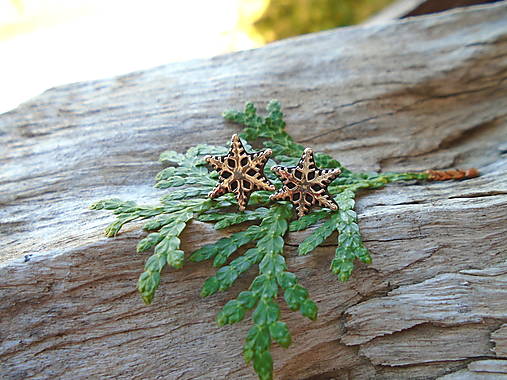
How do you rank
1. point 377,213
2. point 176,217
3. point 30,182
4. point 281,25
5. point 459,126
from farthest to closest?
point 281,25 → point 459,126 → point 30,182 → point 377,213 → point 176,217

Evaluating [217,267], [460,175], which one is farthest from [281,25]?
[217,267]

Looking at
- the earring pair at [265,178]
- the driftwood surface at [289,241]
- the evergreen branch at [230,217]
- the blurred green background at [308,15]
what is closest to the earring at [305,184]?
the earring pair at [265,178]

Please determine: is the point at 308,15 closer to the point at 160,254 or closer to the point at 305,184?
the point at 305,184

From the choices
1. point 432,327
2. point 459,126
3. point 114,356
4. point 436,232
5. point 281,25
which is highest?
point 281,25

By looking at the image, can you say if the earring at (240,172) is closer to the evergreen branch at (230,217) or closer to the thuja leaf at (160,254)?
the evergreen branch at (230,217)

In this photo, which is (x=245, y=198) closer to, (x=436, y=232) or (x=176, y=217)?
(x=176, y=217)

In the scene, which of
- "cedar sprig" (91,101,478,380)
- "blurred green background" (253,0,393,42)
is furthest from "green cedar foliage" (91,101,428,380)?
"blurred green background" (253,0,393,42)

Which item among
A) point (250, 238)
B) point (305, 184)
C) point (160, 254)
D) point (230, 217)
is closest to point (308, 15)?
point (305, 184)
